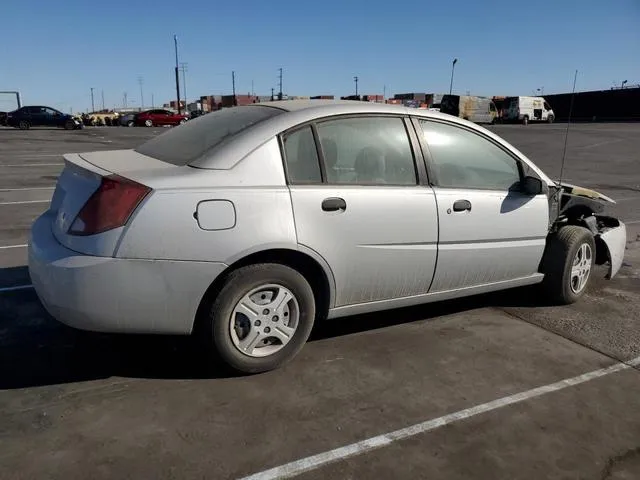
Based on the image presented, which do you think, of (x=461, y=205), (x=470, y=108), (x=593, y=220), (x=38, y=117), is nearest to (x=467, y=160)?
(x=461, y=205)

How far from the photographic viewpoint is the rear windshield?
135 inches

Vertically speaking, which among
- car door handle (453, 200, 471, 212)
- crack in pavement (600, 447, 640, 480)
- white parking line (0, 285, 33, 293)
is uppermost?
car door handle (453, 200, 471, 212)

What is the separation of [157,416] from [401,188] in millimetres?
2030

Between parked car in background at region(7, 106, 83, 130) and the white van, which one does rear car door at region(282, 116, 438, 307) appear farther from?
the white van

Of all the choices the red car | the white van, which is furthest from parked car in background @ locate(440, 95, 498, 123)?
the red car

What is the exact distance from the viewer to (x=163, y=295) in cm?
300

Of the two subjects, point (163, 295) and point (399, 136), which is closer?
point (163, 295)

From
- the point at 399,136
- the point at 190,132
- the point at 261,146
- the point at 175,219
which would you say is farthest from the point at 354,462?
the point at 190,132

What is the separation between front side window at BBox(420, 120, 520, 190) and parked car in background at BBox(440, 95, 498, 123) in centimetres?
4094

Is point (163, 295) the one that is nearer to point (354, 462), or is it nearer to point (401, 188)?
point (354, 462)

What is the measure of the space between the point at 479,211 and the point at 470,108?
4516 centimetres

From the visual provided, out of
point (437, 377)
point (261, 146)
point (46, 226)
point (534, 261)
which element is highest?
point (261, 146)

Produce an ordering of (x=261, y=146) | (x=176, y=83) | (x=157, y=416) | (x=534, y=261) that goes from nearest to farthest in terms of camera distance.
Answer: (x=157, y=416)
(x=261, y=146)
(x=534, y=261)
(x=176, y=83)

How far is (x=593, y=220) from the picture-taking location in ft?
17.0
